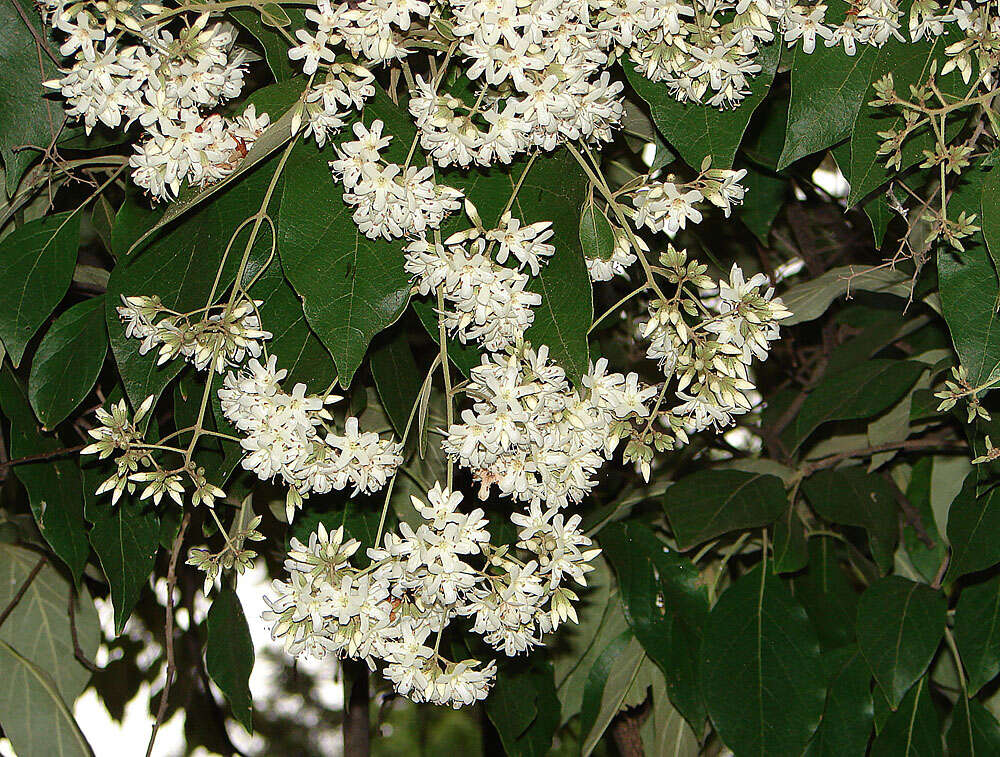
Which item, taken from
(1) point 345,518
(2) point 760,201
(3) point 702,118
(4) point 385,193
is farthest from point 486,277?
(2) point 760,201

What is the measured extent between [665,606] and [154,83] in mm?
556

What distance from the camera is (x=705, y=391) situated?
476mm

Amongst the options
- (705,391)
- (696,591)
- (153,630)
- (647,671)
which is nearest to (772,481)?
(696,591)

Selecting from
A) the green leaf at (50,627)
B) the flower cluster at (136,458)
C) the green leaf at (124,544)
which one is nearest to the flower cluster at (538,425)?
the flower cluster at (136,458)

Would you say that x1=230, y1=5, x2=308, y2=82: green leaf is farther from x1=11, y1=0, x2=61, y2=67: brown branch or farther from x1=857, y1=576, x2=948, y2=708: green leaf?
x1=857, y1=576, x2=948, y2=708: green leaf

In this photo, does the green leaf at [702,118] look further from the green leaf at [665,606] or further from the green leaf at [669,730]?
the green leaf at [669,730]

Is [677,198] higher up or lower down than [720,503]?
higher up

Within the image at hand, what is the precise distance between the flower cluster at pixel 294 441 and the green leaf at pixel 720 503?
0.31m

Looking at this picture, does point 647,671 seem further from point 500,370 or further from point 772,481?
point 500,370

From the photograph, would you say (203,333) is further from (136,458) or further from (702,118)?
(702,118)

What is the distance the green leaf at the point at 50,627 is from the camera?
2.97ft

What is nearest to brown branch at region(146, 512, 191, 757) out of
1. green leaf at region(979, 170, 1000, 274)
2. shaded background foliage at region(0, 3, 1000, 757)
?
shaded background foliage at region(0, 3, 1000, 757)

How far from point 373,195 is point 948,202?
32cm

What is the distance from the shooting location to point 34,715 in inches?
31.5
